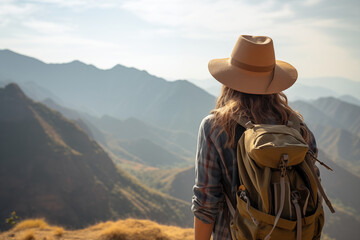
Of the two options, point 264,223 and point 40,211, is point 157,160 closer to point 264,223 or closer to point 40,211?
point 40,211

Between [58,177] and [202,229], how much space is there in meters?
56.0

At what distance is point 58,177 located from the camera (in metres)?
51.1

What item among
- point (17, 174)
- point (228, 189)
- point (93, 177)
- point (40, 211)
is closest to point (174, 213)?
point (93, 177)

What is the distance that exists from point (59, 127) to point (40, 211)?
2571cm

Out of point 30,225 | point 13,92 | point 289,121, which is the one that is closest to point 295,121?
point 289,121

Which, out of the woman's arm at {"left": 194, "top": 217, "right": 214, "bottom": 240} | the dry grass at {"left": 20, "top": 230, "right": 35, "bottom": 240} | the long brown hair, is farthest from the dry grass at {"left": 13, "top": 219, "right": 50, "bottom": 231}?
the long brown hair

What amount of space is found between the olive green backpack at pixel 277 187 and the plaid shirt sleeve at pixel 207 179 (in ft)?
0.99

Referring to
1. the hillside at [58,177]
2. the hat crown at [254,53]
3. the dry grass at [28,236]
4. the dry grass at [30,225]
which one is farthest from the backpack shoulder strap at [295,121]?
the hillside at [58,177]

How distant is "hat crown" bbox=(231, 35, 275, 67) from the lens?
208cm

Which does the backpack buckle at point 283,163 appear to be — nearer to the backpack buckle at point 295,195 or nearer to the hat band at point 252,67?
the backpack buckle at point 295,195

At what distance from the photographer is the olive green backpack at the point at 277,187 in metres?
1.53

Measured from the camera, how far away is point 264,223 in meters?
1.60

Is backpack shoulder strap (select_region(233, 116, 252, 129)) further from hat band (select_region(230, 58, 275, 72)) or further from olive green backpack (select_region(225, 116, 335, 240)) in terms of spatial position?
hat band (select_region(230, 58, 275, 72))

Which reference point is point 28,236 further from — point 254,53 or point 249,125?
point 254,53
